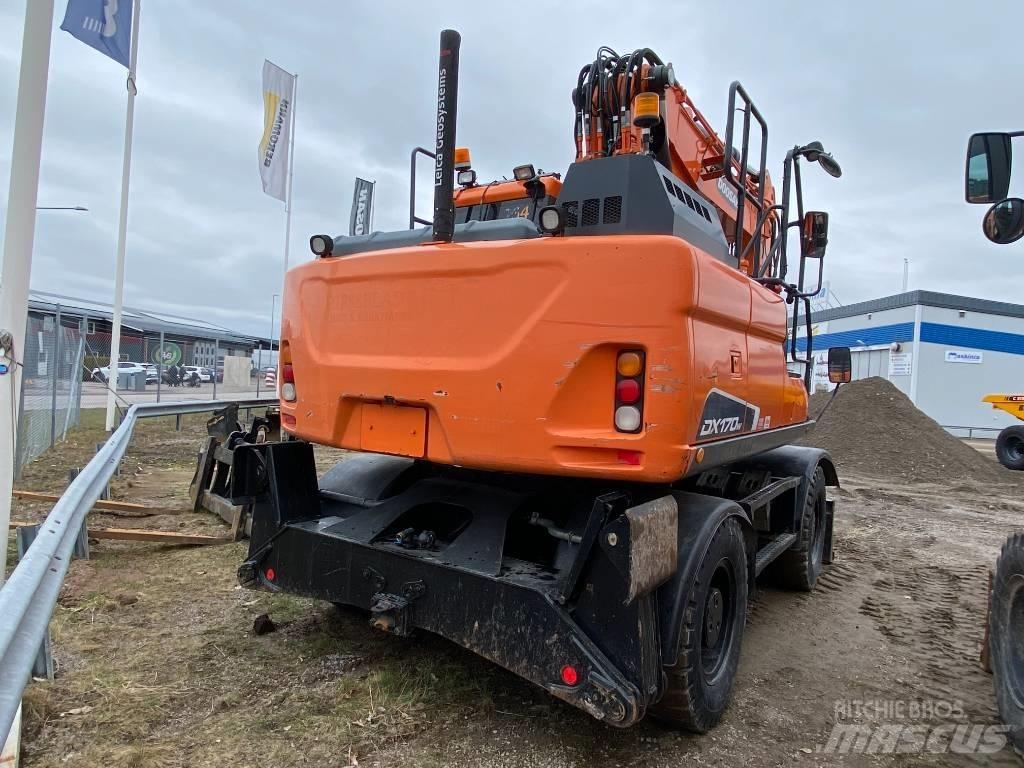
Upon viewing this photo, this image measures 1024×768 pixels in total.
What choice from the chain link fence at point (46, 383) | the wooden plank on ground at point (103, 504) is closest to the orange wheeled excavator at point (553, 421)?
the wooden plank on ground at point (103, 504)

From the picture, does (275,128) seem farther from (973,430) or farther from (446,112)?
(973,430)

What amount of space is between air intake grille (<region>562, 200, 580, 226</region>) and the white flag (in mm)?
15277

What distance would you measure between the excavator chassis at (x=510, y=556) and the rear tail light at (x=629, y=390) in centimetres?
33

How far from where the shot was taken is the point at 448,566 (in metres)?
3.04

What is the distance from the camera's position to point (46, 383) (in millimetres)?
9430

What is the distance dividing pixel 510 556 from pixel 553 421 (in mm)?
1007

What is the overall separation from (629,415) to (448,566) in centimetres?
110

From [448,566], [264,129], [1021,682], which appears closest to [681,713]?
[448,566]

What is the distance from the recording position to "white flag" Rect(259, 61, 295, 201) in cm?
1623

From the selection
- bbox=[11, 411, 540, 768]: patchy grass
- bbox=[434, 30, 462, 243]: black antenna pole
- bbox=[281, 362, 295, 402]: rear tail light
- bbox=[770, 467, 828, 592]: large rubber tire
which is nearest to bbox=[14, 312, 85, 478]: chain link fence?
bbox=[11, 411, 540, 768]: patchy grass

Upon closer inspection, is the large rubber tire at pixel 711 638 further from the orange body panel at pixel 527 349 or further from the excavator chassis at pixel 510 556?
the orange body panel at pixel 527 349

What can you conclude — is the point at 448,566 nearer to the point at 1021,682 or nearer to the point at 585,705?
the point at 585,705

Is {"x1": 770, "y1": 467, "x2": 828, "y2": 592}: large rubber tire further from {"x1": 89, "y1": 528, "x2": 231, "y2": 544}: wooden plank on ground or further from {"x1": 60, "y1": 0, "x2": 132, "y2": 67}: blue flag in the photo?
{"x1": 60, "y1": 0, "x2": 132, "y2": 67}: blue flag

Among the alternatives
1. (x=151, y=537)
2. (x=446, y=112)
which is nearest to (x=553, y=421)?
(x=446, y=112)
